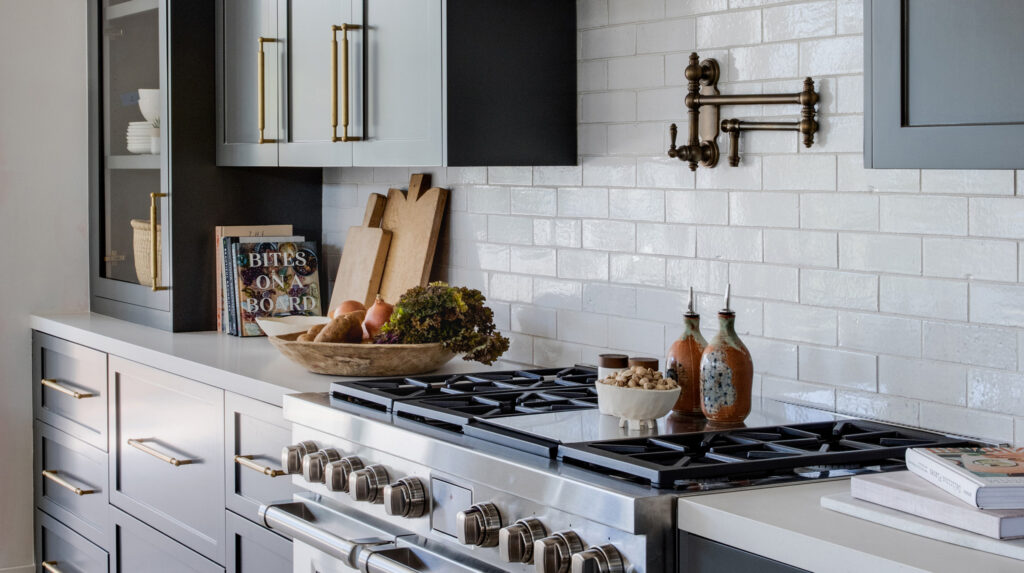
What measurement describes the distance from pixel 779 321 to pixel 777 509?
2.81 ft

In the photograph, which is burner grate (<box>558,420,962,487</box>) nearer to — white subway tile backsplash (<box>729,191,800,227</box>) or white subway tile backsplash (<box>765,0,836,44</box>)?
white subway tile backsplash (<box>729,191,800,227</box>)

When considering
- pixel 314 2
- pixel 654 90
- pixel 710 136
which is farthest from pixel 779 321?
pixel 314 2

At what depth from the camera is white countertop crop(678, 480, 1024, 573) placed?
135 cm

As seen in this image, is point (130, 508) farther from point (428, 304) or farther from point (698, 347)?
point (698, 347)

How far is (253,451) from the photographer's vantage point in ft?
9.30

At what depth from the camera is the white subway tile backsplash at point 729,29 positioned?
238cm

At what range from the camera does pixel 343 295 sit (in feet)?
11.7

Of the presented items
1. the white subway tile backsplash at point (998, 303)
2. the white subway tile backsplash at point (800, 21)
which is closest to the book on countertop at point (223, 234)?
the white subway tile backsplash at point (800, 21)

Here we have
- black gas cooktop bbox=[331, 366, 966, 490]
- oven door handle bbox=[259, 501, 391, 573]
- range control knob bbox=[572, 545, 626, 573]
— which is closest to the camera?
range control knob bbox=[572, 545, 626, 573]

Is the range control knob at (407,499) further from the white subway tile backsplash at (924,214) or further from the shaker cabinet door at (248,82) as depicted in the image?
the shaker cabinet door at (248,82)

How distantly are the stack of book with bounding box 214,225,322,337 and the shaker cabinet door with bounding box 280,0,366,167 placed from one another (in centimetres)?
42

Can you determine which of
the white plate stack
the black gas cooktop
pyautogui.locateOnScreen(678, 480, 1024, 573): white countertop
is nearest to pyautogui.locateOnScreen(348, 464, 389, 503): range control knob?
the black gas cooktop

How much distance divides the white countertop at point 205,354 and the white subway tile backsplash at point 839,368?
3.01ft

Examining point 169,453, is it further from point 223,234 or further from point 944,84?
point 944,84
